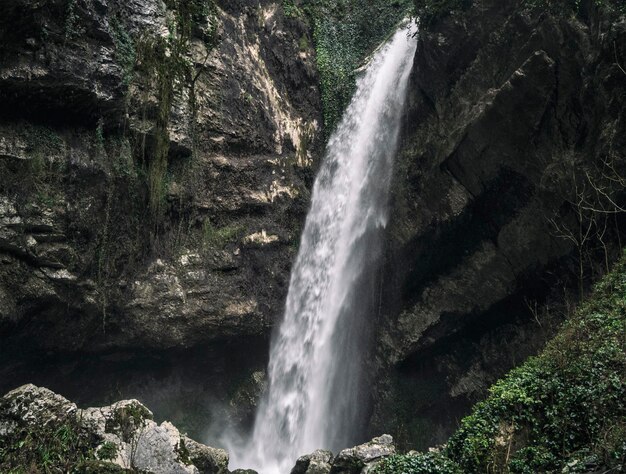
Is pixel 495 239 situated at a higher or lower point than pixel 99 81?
lower

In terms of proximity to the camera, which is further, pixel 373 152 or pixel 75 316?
pixel 373 152

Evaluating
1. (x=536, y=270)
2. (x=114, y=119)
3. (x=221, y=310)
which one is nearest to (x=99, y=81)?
(x=114, y=119)

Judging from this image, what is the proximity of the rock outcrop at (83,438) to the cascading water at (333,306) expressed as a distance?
5.56 m

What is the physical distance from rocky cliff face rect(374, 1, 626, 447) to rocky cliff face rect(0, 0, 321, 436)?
397cm

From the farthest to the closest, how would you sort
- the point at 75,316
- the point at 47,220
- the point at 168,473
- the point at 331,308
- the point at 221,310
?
the point at 331,308, the point at 221,310, the point at 75,316, the point at 47,220, the point at 168,473

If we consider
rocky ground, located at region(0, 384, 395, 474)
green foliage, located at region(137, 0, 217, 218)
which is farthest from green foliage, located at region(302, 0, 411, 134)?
rocky ground, located at region(0, 384, 395, 474)

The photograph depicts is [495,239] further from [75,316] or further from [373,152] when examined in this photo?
[75,316]

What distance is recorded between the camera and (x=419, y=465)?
26.7 ft

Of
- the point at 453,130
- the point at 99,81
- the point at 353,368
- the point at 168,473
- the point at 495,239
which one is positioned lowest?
the point at 168,473

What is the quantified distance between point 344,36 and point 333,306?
10223 millimetres

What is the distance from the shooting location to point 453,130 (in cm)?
1303

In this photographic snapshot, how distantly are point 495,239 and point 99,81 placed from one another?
996 centimetres

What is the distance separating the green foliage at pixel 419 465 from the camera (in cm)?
790

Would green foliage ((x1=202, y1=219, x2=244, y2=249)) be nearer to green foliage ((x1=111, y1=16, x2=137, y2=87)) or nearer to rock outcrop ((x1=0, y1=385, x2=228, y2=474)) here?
green foliage ((x1=111, y1=16, x2=137, y2=87))
